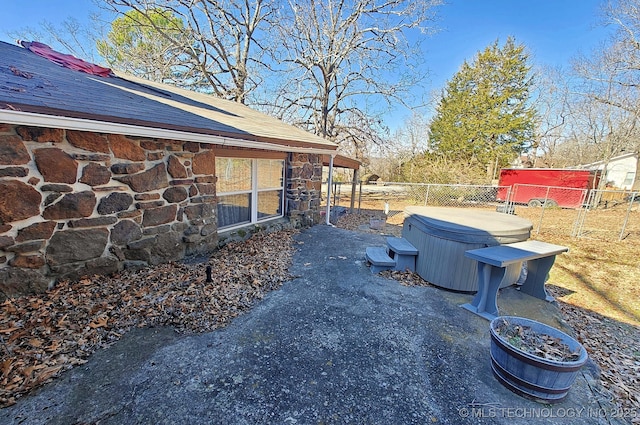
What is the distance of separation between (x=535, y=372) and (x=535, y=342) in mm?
337

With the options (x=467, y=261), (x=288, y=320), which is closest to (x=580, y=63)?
(x=467, y=261)

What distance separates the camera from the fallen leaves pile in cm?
222

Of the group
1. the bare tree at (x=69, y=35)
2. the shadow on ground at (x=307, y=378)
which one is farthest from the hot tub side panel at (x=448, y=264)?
the bare tree at (x=69, y=35)

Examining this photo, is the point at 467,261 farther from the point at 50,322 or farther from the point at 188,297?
the point at 50,322

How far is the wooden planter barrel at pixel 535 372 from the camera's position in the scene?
207 centimetres

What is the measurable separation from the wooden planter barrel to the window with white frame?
4.90 m

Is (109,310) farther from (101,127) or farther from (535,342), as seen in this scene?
(535,342)

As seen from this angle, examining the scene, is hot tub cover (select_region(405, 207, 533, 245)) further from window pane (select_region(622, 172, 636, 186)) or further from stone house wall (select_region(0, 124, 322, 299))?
window pane (select_region(622, 172, 636, 186))

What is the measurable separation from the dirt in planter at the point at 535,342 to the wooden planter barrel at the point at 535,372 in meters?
0.06

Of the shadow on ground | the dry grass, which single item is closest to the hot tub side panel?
the dry grass

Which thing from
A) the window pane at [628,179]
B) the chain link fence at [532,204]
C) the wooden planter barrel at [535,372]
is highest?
the window pane at [628,179]

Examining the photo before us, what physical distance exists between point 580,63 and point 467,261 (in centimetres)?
2258
